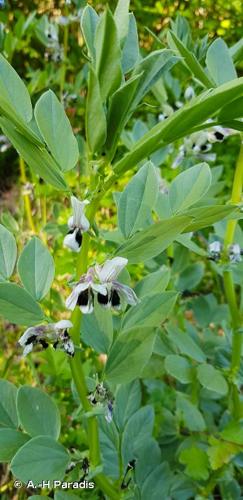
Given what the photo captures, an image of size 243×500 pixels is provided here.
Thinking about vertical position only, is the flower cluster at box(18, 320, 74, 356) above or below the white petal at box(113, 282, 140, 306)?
below

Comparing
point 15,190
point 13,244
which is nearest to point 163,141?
point 13,244

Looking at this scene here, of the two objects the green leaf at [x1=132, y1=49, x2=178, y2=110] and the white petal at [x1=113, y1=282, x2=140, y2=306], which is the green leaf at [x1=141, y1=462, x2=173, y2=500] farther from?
the green leaf at [x1=132, y1=49, x2=178, y2=110]

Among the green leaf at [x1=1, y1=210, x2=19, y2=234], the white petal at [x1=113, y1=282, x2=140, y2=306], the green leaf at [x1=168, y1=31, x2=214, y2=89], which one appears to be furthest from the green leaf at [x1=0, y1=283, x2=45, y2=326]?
the green leaf at [x1=1, y1=210, x2=19, y2=234]

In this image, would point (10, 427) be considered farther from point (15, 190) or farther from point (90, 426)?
point (15, 190)

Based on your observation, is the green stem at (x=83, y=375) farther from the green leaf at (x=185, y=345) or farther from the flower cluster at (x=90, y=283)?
the green leaf at (x=185, y=345)

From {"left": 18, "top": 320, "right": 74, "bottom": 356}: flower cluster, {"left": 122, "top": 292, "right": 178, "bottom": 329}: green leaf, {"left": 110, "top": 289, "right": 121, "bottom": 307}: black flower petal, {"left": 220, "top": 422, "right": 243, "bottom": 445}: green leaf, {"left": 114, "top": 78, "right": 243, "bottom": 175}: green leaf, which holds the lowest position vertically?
{"left": 220, "top": 422, "right": 243, "bottom": 445}: green leaf

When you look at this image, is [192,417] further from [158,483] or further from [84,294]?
[84,294]
